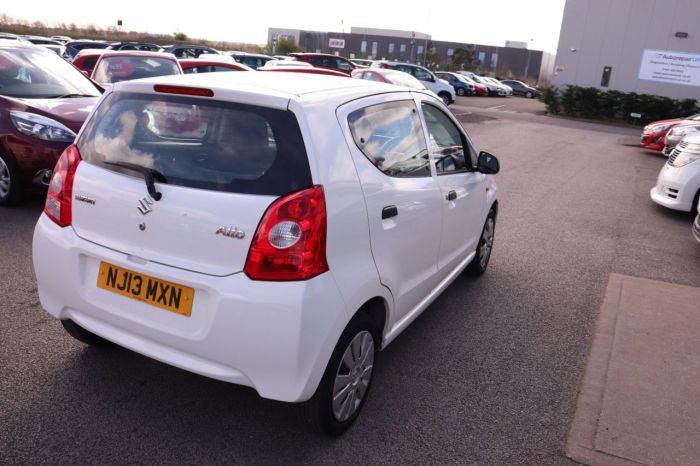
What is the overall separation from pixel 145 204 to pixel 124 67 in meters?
8.44

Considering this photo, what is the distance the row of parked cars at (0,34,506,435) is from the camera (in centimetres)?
245

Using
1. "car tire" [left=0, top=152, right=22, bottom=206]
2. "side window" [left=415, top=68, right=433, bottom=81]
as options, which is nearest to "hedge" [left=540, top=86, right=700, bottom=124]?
"side window" [left=415, top=68, right=433, bottom=81]

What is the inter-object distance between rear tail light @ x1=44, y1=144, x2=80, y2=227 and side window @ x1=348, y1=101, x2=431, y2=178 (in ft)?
4.78

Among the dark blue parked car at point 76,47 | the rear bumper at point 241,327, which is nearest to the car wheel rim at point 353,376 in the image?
the rear bumper at point 241,327

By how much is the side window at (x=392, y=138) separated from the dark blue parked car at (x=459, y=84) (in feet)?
123

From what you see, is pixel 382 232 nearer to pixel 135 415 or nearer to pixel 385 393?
pixel 385 393

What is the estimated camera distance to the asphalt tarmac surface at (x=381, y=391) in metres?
2.77

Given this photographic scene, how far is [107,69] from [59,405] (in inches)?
332

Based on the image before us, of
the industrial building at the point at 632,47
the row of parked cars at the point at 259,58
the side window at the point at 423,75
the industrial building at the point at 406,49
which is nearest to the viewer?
the row of parked cars at the point at 259,58

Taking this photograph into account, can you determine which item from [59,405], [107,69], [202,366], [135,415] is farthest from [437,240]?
[107,69]

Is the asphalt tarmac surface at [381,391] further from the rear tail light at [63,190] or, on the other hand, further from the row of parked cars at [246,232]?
the rear tail light at [63,190]

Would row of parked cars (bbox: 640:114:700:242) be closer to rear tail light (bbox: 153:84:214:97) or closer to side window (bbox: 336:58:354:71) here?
rear tail light (bbox: 153:84:214:97)

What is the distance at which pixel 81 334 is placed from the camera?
3.38 m

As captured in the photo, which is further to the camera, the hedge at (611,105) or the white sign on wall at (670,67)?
the white sign on wall at (670,67)
